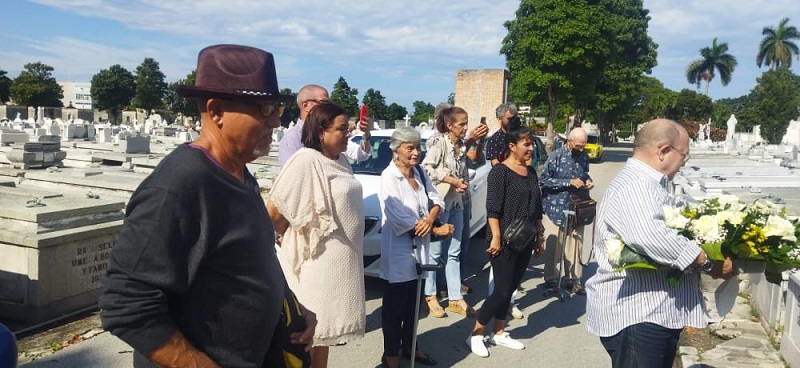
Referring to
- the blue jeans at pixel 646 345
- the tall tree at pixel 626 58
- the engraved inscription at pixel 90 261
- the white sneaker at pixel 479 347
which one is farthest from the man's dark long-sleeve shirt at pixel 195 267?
the tall tree at pixel 626 58

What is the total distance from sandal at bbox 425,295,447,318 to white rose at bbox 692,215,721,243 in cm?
338

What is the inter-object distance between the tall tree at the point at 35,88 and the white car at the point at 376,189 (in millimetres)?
62403

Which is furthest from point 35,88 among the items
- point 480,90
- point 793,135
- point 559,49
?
point 793,135

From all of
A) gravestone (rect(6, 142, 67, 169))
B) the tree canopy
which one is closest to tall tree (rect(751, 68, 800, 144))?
the tree canopy

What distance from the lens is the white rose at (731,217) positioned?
10.1ft

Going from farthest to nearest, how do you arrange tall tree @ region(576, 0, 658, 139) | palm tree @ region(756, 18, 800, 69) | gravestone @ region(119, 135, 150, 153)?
1. palm tree @ region(756, 18, 800, 69)
2. tall tree @ region(576, 0, 658, 139)
3. gravestone @ region(119, 135, 150, 153)

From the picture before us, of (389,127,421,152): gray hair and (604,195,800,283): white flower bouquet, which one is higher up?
(389,127,421,152): gray hair

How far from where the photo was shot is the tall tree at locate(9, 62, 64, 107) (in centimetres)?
5938

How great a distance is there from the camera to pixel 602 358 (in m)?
5.25

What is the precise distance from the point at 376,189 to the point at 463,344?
2199 millimetres

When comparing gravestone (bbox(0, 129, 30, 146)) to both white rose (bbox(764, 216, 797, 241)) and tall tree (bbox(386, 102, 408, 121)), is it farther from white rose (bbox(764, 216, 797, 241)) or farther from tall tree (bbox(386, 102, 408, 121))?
tall tree (bbox(386, 102, 408, 121))

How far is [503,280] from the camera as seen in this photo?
4.93 m

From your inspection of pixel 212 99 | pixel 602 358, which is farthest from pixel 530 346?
pixel 212 99

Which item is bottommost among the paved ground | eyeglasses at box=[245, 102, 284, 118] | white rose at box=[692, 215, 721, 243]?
the paved ground
